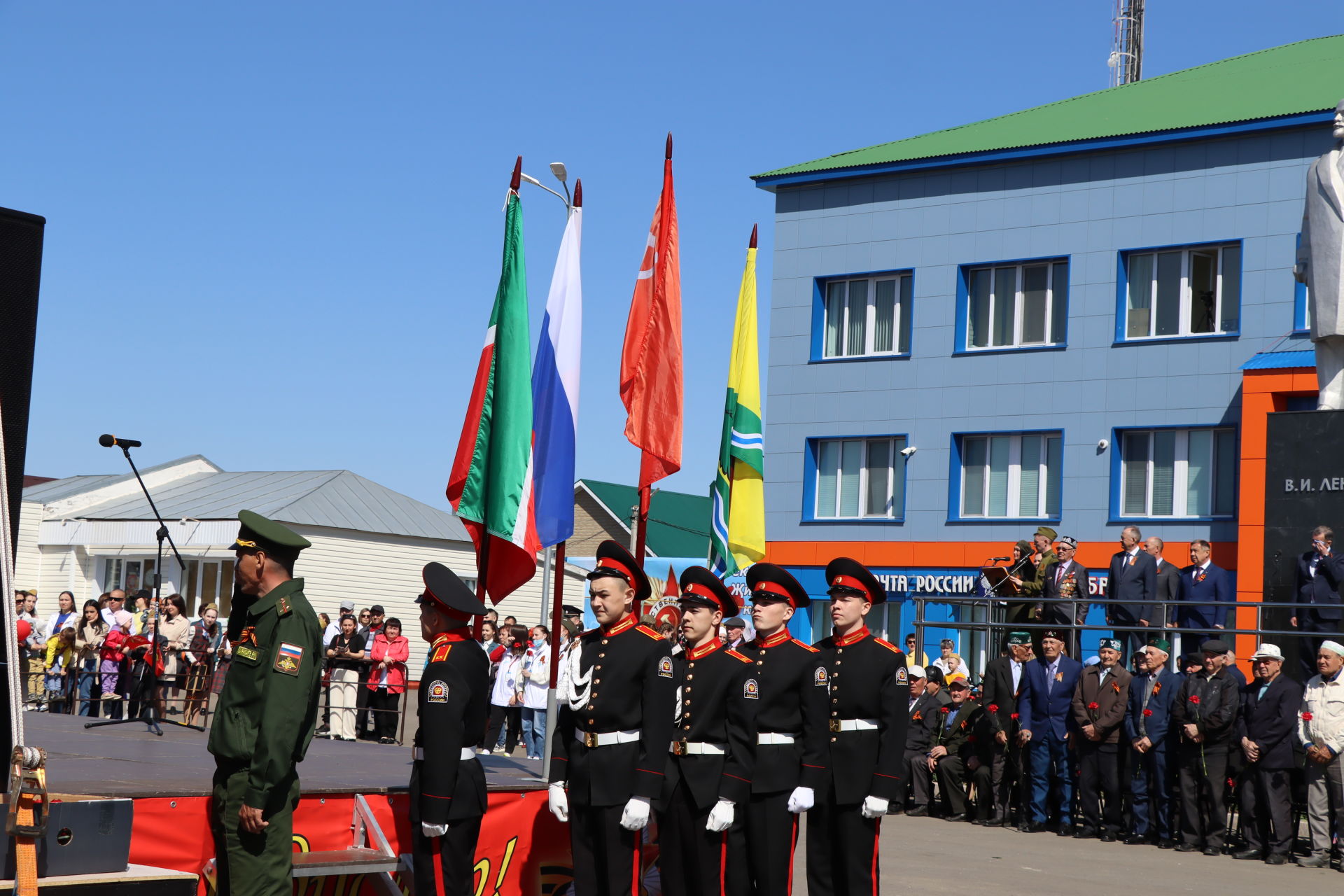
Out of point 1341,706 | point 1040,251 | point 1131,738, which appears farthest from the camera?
point 1040,251

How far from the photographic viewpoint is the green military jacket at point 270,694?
6.65 meters

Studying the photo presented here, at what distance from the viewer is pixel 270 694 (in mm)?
6691

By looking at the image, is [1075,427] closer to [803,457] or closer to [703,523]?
[803,457]

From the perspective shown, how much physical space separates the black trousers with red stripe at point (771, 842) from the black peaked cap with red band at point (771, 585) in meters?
1.21

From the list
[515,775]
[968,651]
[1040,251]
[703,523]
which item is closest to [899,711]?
[515,775]

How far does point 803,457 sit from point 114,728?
19.5 metres

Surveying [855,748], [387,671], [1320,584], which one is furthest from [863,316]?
[855,748]

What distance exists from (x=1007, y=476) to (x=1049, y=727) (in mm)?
14144

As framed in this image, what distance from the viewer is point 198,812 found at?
7.62 m

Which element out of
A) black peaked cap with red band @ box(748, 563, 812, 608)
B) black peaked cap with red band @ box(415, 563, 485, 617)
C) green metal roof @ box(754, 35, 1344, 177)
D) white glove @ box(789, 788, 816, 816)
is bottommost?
white glove @ box(789, 788, 816, 816)

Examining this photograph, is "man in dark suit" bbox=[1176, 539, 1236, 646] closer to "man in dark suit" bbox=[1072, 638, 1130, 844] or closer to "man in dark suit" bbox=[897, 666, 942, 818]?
"man in dark suit" bbox=[1072, 638, 1130, 844]

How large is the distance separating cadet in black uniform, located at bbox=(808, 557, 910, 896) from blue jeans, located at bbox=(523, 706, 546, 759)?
11091mm

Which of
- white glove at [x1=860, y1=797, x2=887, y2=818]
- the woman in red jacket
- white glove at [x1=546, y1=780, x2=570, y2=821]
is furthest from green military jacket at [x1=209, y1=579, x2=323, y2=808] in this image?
the woman in red jacket

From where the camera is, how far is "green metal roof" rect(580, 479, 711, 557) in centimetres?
5234
